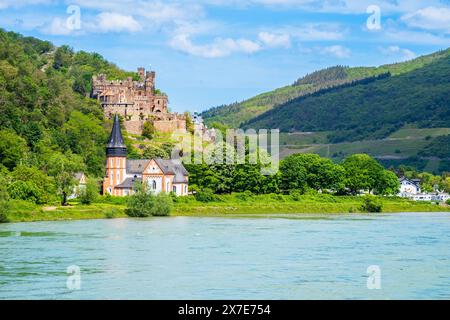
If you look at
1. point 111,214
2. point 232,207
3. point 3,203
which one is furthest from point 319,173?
point 3,203

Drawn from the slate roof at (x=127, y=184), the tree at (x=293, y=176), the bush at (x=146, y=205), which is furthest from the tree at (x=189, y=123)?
Answer: the bush at (x=146, y=205)

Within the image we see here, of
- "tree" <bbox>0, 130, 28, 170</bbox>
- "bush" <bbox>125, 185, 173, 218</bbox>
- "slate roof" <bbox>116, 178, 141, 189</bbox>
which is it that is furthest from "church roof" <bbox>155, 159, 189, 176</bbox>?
"bush" <bbox>125, 185, 173, 218</bbox>

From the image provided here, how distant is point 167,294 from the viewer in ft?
115

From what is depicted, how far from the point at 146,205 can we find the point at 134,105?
167ft

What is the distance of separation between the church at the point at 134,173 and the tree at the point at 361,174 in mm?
19798

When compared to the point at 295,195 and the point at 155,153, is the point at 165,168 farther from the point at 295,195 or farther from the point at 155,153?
the point at 295,195

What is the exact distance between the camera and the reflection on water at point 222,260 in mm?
35844

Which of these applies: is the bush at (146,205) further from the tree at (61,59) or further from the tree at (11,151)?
the tree at (61,59)

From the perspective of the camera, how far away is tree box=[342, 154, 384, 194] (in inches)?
4250

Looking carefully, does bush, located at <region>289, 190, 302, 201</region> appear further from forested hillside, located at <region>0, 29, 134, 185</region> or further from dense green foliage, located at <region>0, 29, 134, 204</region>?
dense green foliage, located at <region>0, 29, 134, 204</region>

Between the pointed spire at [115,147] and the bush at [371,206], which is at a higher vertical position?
the pointed spire at [115,147]
